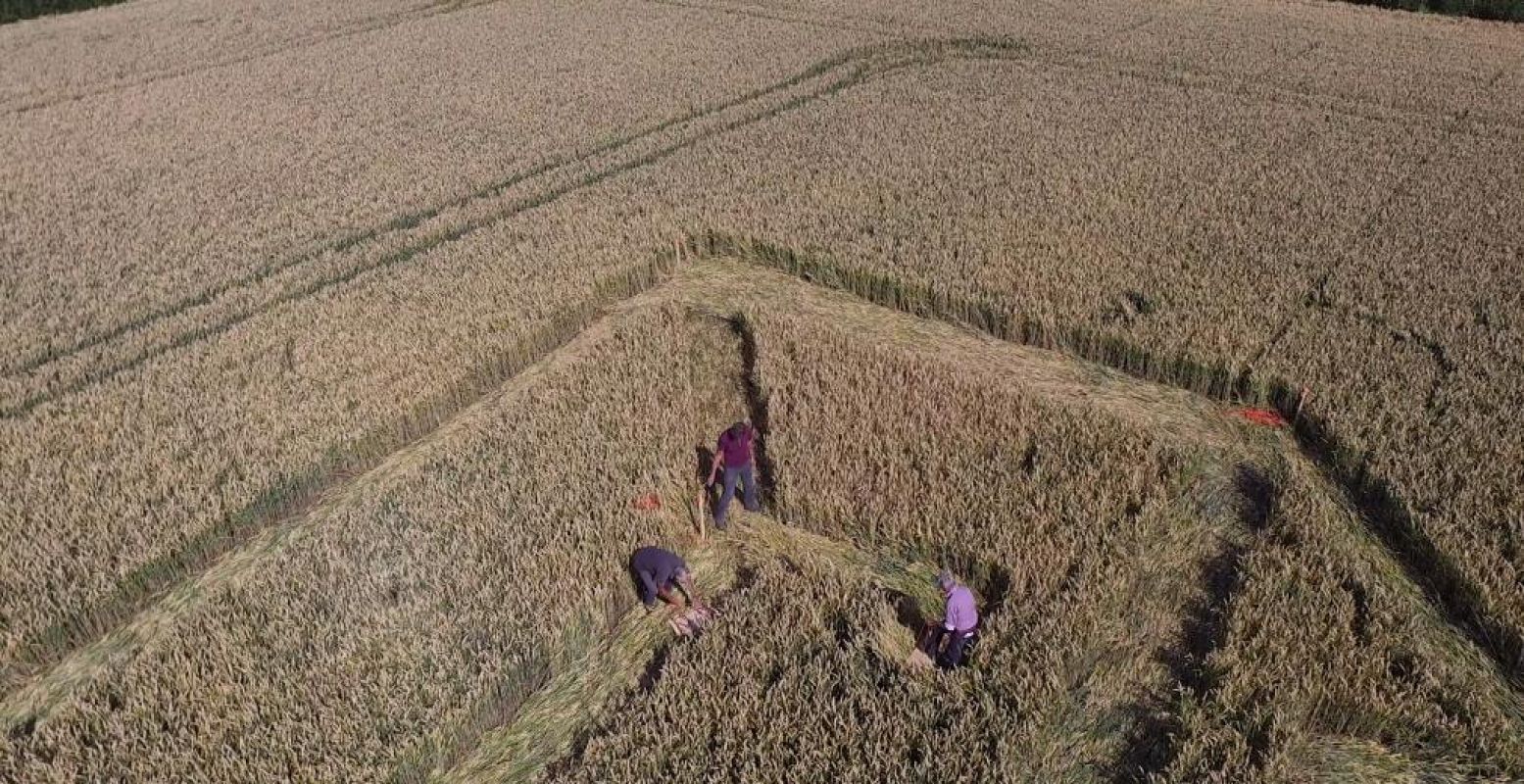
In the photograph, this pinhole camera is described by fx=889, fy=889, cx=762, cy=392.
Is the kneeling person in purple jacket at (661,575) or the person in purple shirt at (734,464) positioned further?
the person in purple shirt at (734,464)

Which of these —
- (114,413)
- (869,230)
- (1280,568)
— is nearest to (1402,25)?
(869,230)

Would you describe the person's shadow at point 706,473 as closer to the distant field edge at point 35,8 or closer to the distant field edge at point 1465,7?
the distant field edge at point 1465,7

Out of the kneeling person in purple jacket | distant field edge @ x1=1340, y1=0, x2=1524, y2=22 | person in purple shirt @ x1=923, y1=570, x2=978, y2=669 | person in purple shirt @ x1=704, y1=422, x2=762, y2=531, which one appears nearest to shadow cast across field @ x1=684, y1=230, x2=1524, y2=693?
person in purple shirt @ x1=923, y1=570, x2=978, y2=669

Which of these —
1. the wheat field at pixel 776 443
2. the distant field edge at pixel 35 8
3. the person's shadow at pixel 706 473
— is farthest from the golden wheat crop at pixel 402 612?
the distant field edge at pixel 35 8

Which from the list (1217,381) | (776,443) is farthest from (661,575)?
(1217,381)

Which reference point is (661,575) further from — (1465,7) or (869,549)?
(1465,7)

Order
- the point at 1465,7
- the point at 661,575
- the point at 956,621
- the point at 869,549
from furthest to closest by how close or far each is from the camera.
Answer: the point at 1465,7, the point at 869,549, the point at 661,575, the point at 956,621
